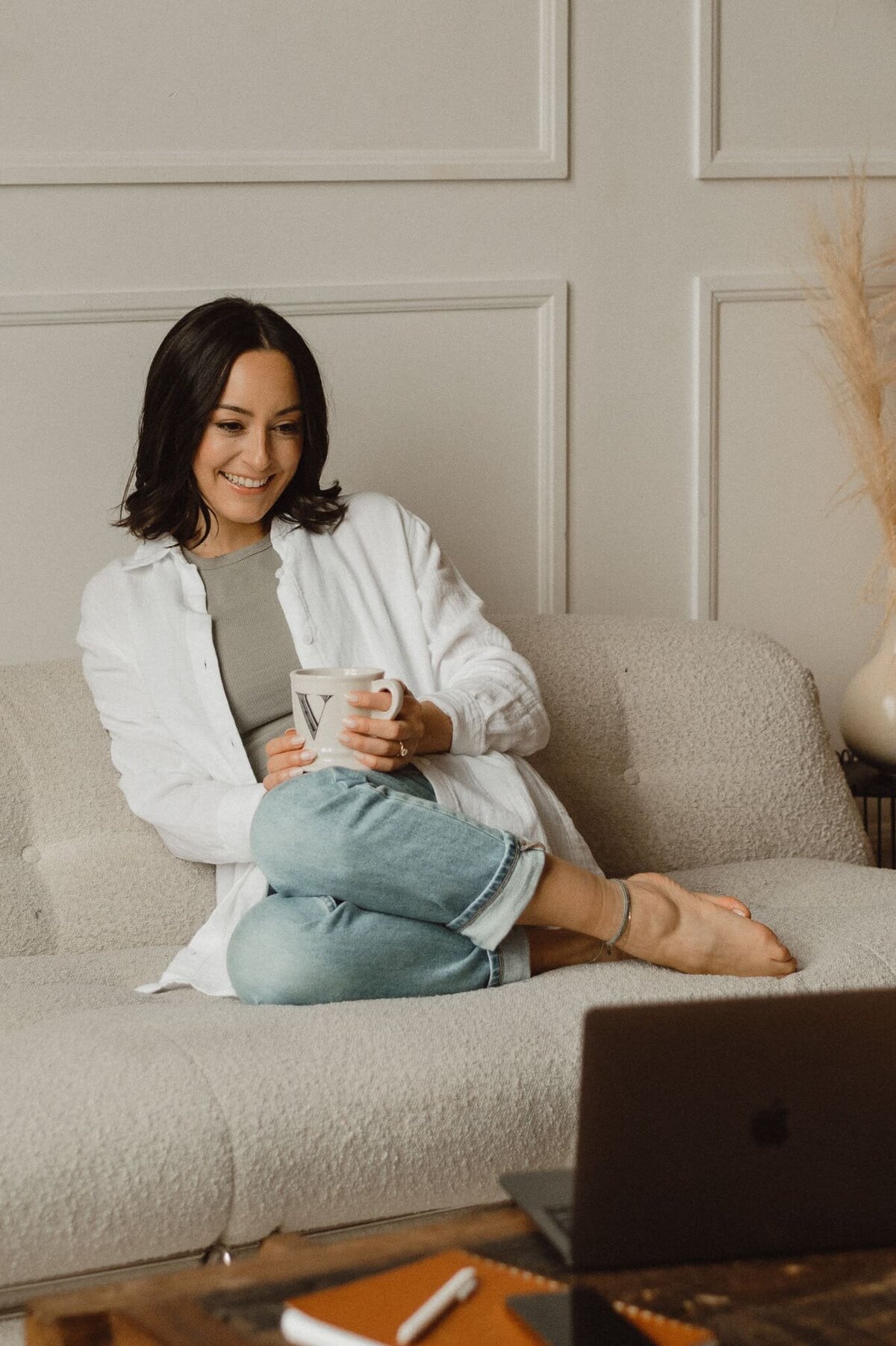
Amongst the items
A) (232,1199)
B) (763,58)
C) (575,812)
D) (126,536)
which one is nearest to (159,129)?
(126,536)

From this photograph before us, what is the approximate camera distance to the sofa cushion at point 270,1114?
1154 millimetres

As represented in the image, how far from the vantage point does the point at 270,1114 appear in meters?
1.21

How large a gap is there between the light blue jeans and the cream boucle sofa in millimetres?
64

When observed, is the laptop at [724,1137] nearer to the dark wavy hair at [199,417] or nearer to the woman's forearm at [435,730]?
→ the woman's forearm at [435,730]

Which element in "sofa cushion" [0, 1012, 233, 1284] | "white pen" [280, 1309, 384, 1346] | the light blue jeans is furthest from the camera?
the light blue jeans

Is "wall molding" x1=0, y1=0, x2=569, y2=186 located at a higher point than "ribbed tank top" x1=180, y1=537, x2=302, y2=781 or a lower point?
higher

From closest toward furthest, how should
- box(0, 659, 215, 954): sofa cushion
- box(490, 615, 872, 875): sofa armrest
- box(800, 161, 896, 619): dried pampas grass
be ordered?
1. box(0, 659, 215, 954): sofa cushion
2. box(490, 615, 872, 875): sofa armrest
3. box(800, 161, 896, 619): dried pampas grass

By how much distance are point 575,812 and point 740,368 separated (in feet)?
3.26

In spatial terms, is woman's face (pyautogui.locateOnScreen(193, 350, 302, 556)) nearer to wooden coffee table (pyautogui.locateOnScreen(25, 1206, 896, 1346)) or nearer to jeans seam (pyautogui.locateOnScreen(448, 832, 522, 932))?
jeans seam (pyautogui.locateOnScreen(448, 832, 522, 932))

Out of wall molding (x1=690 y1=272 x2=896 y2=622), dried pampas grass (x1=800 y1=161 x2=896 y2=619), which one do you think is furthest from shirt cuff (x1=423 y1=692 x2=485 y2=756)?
wall molding (x1=690 y1=272 x2=896 y2=622)

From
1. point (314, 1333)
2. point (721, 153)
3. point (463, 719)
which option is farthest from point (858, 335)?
point (314, 1333)

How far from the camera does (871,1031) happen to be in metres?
0.81

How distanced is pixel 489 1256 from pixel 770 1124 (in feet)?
0.57

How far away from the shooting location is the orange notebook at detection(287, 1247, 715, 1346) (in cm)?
71
